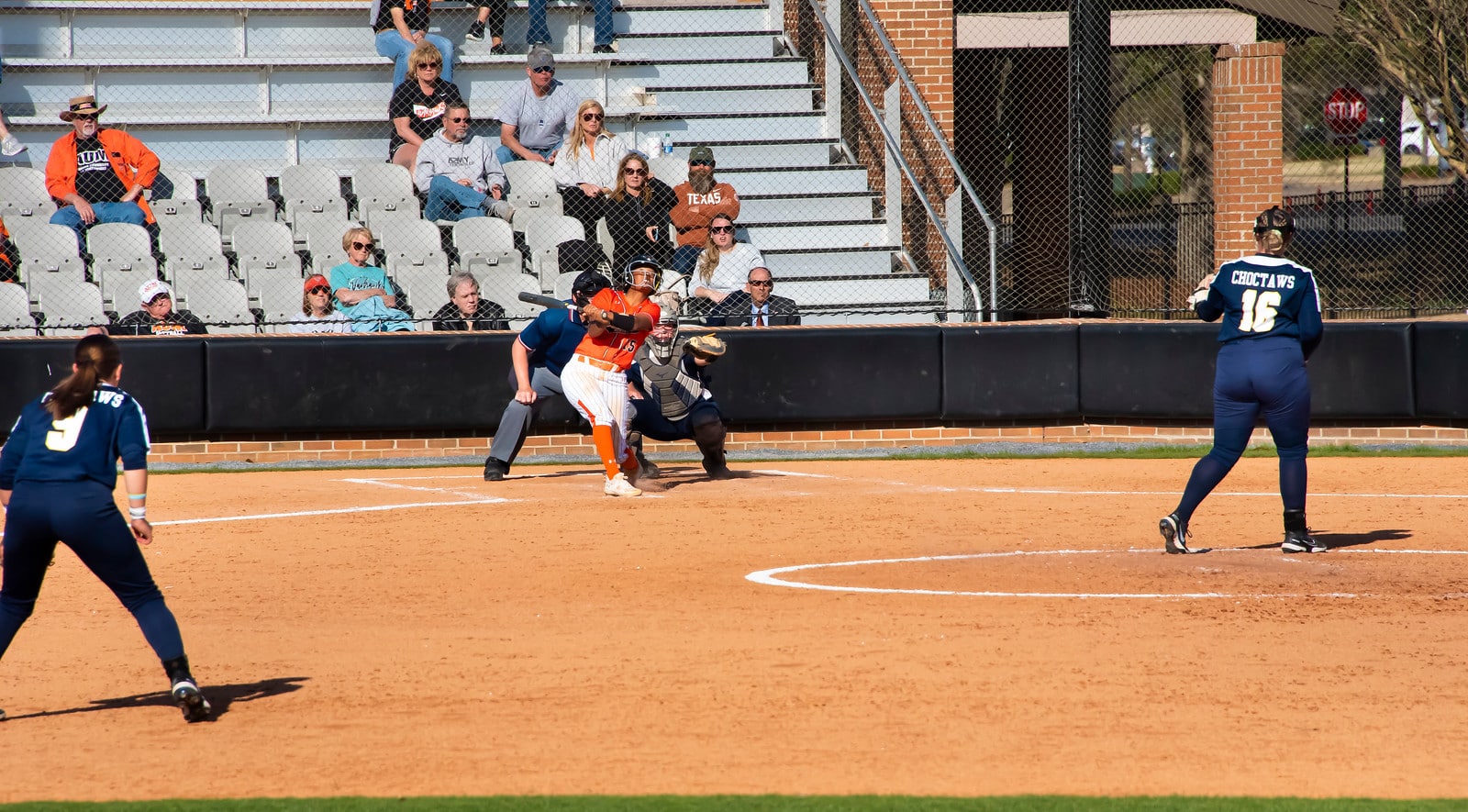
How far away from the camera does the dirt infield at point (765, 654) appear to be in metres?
5.49

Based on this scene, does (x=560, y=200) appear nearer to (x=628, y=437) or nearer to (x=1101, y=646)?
(x=628, y=437)

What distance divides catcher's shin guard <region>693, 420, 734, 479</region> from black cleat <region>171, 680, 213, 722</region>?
6.83m

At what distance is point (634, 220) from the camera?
15719mm

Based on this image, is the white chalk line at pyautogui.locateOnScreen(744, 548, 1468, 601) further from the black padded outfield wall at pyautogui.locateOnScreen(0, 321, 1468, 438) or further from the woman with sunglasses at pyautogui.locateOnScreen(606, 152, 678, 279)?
the woman with sunglasses at pyautogui.locateOnScreen(606, 152, 678, 279)

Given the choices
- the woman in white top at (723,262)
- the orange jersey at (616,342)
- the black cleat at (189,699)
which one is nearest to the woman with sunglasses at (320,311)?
the woman in white top at (723,262)

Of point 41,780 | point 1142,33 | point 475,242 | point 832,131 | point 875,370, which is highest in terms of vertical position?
point 1142,33

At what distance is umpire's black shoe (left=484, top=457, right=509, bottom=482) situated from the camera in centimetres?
1302

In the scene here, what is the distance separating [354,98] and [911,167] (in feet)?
21.8

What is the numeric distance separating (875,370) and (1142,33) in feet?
28.6

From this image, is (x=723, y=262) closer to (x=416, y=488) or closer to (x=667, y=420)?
(x=667, y=420)

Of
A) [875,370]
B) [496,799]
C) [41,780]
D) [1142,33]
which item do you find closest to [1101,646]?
[496,799]

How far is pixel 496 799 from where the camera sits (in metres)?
5.14

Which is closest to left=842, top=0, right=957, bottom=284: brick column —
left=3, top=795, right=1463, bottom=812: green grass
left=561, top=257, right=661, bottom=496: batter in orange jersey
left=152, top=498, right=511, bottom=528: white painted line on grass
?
left=561, top=257, right=661, bottom=496: batter in orange jersey

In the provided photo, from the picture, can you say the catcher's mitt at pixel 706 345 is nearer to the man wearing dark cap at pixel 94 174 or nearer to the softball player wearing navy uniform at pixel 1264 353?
the softball player wearing navy uniform at pixel 1264 353
